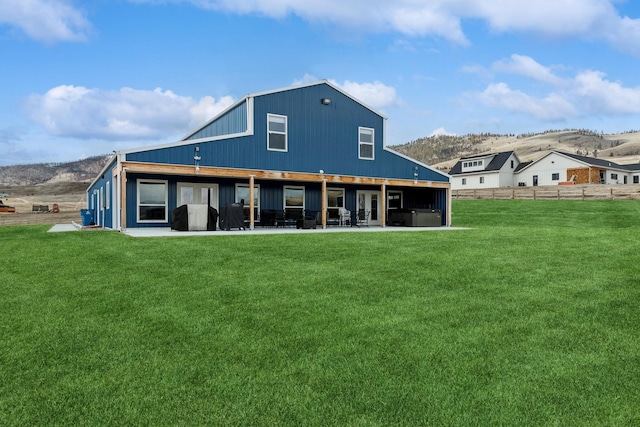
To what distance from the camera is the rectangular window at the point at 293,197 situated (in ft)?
62.2

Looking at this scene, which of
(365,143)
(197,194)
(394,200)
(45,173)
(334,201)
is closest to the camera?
(197,194)

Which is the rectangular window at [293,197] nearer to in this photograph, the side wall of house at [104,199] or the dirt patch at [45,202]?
the side wall of house at [104,199]

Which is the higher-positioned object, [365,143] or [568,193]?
[365,143]

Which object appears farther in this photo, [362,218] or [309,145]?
[362,218]

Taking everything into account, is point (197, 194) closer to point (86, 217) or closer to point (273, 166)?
point (273, 166)

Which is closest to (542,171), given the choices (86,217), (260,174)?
(260,174)

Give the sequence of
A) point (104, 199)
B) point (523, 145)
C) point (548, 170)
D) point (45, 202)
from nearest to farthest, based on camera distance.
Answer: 1. point (104, 199)
2. point (45, 202)
3. point (548, 170)
4. point (523, 145)

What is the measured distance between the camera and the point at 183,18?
18594mm

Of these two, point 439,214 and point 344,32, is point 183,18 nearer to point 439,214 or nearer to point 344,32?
point 344,32

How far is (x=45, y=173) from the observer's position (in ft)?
229

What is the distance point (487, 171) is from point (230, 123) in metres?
37.7

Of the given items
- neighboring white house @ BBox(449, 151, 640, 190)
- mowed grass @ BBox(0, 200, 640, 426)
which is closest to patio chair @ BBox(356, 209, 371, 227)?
mowed grass @ BBox(0, 200, 640, 426)

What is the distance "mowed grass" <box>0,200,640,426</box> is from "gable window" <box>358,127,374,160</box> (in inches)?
485

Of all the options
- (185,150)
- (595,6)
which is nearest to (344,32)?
(185,150)
